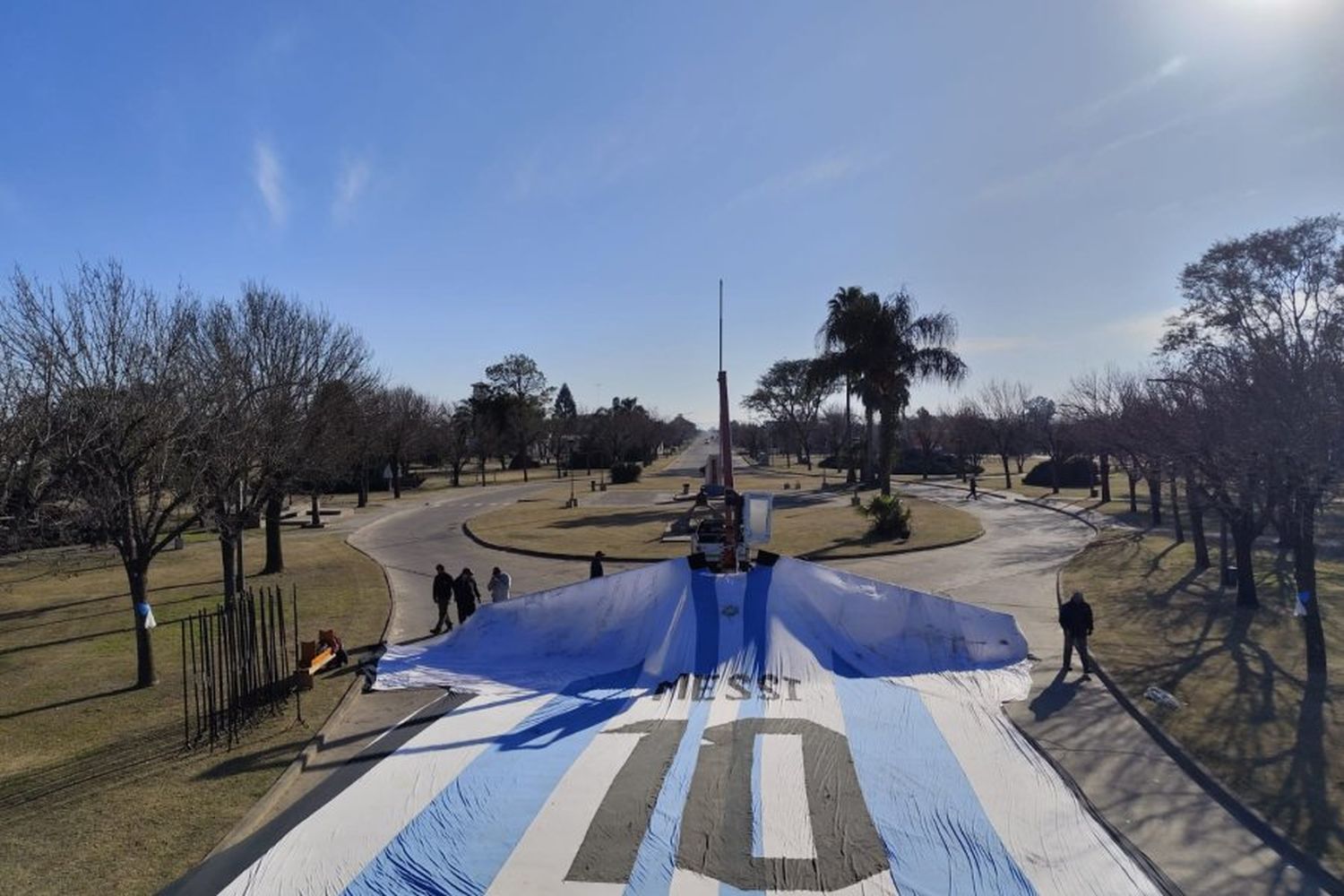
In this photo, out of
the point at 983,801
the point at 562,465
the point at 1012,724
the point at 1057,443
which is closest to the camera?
the point at 983,801

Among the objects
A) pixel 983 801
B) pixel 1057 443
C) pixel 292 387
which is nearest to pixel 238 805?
pixel 983 801

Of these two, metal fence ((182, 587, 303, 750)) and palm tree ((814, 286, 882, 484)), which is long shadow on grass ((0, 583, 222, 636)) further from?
palm tree ((814, 286, 882, 484))

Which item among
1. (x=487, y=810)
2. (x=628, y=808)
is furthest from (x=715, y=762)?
(x=487, y=810)

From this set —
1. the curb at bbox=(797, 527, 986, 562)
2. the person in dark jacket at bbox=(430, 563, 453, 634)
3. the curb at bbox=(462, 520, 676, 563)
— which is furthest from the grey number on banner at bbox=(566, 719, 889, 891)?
the curb at bbox=(797, 527, 986, 562)

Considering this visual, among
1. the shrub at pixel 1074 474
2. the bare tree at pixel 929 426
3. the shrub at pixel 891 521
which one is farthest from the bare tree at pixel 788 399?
the shrub at pixel 891 521

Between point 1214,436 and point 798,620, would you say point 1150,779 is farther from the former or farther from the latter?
point 1214,436

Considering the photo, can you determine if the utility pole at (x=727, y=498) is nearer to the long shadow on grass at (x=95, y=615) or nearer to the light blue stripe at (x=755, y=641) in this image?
the light blue stripe at (x=755, y=641)
